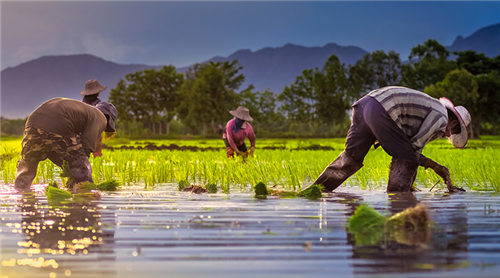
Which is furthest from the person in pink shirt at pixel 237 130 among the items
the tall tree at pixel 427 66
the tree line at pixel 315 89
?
the tall tree at pixel 427 66

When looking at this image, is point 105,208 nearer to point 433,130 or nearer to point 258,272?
point 258,272

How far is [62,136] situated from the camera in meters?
5.63

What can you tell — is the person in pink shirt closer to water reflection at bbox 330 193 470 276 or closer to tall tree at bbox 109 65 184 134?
water reflection at bbox 330 193 470 276

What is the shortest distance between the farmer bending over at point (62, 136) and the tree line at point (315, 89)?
44.9m

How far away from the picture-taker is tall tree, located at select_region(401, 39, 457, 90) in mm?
56469

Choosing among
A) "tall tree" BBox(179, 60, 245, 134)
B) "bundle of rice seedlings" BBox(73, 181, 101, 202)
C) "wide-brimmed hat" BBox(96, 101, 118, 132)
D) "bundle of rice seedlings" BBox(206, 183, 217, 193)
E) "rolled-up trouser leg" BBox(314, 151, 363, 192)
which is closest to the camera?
"bundle of rice seedlings" BBox(73, 181, 101, 202)

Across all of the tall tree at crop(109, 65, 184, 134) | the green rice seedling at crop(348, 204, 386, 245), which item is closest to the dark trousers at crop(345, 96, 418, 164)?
the green rice seedling at crop(348, 204, 386, 245)

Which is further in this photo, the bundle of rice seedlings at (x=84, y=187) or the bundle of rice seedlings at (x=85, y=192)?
the bundle of rice seedlings at (x=84, y=187)

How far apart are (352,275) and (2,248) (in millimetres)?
1925

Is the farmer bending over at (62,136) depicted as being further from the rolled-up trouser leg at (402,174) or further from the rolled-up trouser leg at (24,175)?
the rolled-up trouser leg at (402,174)

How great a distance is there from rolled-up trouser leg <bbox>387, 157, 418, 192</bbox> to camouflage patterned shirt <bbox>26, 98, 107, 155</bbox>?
345 centimetres

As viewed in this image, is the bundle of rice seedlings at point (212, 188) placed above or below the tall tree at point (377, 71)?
below

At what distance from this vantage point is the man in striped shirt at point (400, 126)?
16.4 feet

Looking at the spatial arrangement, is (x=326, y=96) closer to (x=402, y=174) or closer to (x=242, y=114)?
(x=242, y=114)
